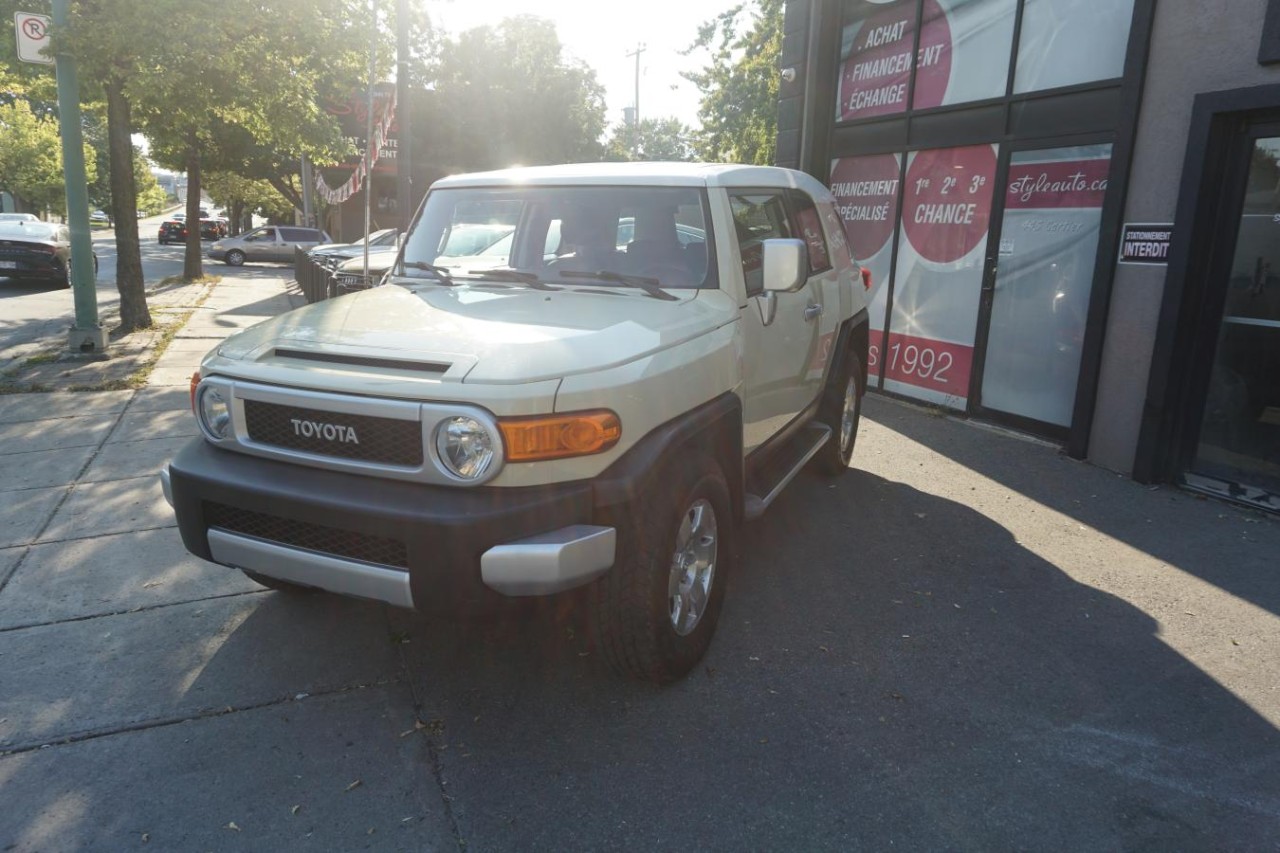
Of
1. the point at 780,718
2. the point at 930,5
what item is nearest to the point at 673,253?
the point at 780,718

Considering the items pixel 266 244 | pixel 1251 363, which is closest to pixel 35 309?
pixel 1251 363

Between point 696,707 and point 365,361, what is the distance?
173 cm

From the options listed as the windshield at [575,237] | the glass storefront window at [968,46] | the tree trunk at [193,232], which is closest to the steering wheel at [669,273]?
the windshield at [575,237]

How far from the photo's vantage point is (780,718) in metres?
3.28

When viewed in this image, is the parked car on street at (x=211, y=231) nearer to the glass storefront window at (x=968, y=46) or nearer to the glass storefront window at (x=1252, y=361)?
the glass storefront window at (x=968, y=46)

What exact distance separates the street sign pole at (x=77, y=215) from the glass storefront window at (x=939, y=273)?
8.67 m

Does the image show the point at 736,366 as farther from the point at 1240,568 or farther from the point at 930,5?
the point at 930,5

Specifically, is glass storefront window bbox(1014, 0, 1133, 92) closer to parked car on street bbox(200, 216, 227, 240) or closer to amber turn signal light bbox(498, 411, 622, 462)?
amber turn signal light bbox(498, 411, 622, 462)

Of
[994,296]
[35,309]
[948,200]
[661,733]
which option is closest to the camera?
[661,733]

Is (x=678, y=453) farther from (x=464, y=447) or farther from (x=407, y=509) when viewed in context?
(x=407, y=509)

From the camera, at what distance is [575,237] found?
414 centimetres

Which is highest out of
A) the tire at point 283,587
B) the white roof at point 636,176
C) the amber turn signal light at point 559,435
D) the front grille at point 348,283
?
the white roof at point 636,176

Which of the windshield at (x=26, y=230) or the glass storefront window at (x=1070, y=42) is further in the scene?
the windshield at (x=26, y=230)

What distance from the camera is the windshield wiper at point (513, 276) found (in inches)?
157
